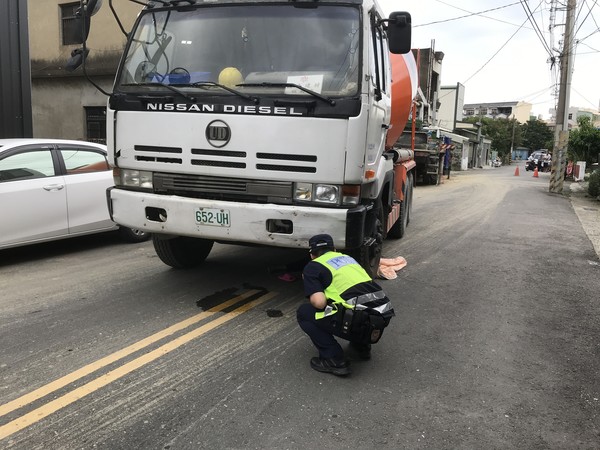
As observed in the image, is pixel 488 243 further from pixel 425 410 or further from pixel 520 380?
pixel 425 410

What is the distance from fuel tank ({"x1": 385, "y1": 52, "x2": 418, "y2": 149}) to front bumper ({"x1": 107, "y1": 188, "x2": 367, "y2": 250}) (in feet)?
7.47

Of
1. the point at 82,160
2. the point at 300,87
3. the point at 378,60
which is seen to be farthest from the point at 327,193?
the point at 82,160

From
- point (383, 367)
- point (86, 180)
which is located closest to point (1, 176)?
point (86, 180)

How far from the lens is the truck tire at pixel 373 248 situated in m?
4.96

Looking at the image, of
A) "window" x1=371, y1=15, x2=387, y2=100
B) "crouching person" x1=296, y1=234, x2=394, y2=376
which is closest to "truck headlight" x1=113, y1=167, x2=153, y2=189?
"crouching person" x1=296, y1=234, x2=394, y2=376

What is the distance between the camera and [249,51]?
4.55 meters

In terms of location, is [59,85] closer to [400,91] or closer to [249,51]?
[400,91]

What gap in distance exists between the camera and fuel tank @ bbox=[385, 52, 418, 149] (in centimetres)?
659

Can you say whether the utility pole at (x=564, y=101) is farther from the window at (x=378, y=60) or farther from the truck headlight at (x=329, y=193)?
the truck headlight at (x=329, y=193)

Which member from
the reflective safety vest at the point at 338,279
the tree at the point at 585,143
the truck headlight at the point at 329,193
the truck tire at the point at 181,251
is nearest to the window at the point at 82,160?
the truck tire at the point at 181,251

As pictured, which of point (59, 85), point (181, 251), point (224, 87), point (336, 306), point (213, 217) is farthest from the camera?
point (59, 85)

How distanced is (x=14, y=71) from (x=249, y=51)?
7.91 metres

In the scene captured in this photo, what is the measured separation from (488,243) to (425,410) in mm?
6052

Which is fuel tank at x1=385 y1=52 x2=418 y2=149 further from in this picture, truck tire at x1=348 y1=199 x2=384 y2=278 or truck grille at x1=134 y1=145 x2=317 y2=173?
truck grille at x1=134 y1=145 x2=317 y2=173
